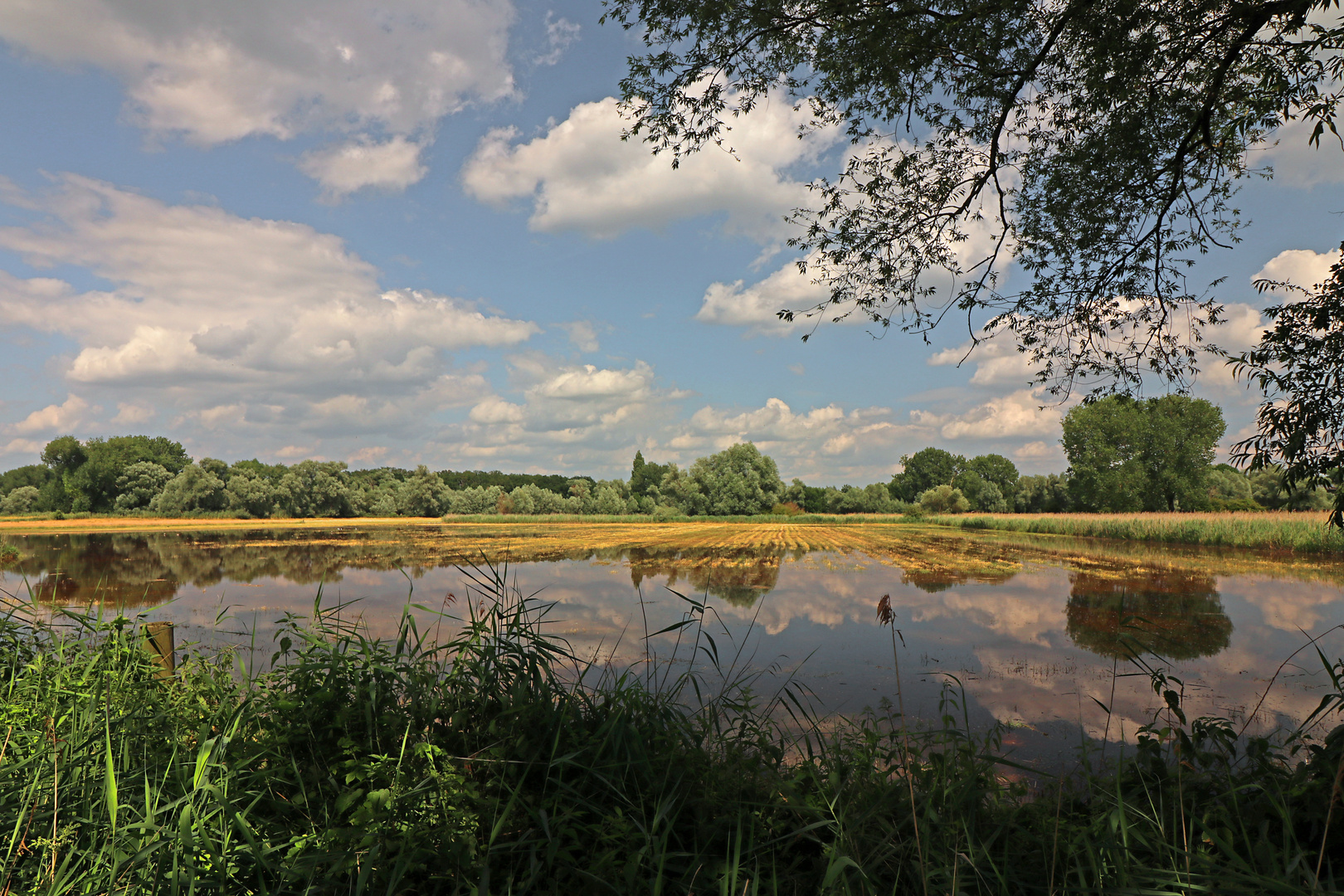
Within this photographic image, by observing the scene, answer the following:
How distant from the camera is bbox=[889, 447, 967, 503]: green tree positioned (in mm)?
100000

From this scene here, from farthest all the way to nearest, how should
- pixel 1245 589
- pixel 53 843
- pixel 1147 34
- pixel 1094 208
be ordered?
pixel 1245 589 → pixel 1094 208 → pixel 1147 34 → pixel 53 843

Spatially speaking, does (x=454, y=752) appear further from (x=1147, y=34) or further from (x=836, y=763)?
(x=1147, y=34)

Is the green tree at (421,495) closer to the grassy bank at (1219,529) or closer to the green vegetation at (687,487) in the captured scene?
the green vegetation at (687,487)

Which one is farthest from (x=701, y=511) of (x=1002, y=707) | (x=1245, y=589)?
(x=1002, y=707)

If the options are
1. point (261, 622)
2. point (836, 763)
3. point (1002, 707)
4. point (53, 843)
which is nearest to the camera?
point (53, 843)

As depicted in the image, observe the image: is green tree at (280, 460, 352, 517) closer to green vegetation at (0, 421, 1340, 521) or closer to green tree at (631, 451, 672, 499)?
green vegetation at (0, 421, 1340, 521)

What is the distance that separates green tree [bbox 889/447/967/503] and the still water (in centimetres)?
7595

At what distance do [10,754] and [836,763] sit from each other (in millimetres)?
4354

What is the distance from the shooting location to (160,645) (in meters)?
4.12

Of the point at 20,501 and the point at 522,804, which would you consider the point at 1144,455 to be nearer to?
the point at 522,804

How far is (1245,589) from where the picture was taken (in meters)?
14.6

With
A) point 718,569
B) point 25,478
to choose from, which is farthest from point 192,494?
point 718,569

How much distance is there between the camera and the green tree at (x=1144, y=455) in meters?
52.1

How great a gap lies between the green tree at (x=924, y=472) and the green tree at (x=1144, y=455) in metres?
38.6
